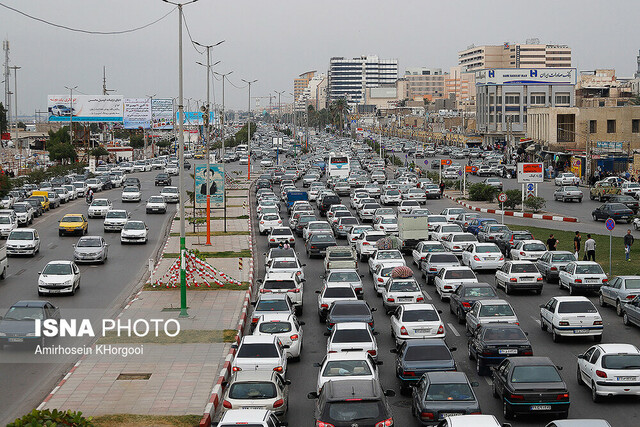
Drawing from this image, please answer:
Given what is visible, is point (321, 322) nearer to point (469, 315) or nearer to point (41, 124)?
point (469, 315)

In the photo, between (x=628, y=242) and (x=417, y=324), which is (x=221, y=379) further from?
(x=628, y=242)

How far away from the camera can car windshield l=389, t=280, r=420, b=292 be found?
2656 centimetres

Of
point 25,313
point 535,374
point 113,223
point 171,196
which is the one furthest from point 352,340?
point 171,196

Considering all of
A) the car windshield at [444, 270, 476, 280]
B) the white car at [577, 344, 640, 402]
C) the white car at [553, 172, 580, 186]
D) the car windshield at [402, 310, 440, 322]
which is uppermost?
the white car at [553, 172, 580, 186]

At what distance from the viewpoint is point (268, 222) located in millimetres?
48656

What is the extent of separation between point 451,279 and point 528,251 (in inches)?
320

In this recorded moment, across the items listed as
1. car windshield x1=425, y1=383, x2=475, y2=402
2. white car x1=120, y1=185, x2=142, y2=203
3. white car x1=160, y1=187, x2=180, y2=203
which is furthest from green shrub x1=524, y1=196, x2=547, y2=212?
car windshield x1=425, y1=383, x2=475, y2=402

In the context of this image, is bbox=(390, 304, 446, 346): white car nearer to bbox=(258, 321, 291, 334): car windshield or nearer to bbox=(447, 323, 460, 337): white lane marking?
bbox=(447, 323, 460, 337): white lane marking

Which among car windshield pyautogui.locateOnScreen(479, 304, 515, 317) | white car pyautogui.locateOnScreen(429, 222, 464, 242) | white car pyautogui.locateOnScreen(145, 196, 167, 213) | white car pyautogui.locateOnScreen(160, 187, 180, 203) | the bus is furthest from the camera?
the bus

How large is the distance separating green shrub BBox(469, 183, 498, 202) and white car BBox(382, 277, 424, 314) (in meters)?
39.6

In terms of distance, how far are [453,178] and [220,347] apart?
66750 mm

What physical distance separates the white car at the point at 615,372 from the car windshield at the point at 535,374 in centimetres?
152

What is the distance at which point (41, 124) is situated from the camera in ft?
634

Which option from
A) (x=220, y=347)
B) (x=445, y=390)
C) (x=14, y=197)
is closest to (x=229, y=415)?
(x=445, y=390)
